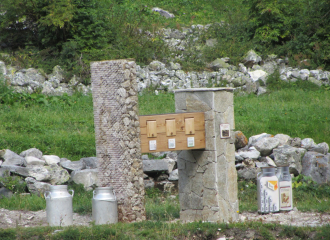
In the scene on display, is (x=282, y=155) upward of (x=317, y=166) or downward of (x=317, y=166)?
upward

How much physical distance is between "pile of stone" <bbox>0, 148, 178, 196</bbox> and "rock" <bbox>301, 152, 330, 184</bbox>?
2824 mm

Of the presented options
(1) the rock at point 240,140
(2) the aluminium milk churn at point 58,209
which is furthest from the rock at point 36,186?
(1) the rock at point 240,140

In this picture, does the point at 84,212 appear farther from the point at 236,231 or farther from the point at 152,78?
the point at 152,78

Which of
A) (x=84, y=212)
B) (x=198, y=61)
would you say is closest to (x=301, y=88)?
(x=198, y=61)

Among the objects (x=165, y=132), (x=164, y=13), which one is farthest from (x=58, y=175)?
(x=164, y=13)

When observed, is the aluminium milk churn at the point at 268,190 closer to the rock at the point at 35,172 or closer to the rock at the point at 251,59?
the rock at the point at 35,172

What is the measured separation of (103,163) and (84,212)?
4.07 ft

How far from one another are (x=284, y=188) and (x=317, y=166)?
277 cm

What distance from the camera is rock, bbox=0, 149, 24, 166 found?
8.30 m

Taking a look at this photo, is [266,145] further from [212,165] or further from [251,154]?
[212,165]

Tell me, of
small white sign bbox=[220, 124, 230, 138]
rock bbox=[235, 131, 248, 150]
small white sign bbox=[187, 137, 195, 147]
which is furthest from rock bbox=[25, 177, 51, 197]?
rock bbox=[235, 131, 248, 150]

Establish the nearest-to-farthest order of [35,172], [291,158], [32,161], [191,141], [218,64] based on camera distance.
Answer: [191,141] < [35,172] < [32,161] < [291,158] < [218,64]

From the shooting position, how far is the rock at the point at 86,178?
8.16 m

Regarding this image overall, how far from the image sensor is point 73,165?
857cm
